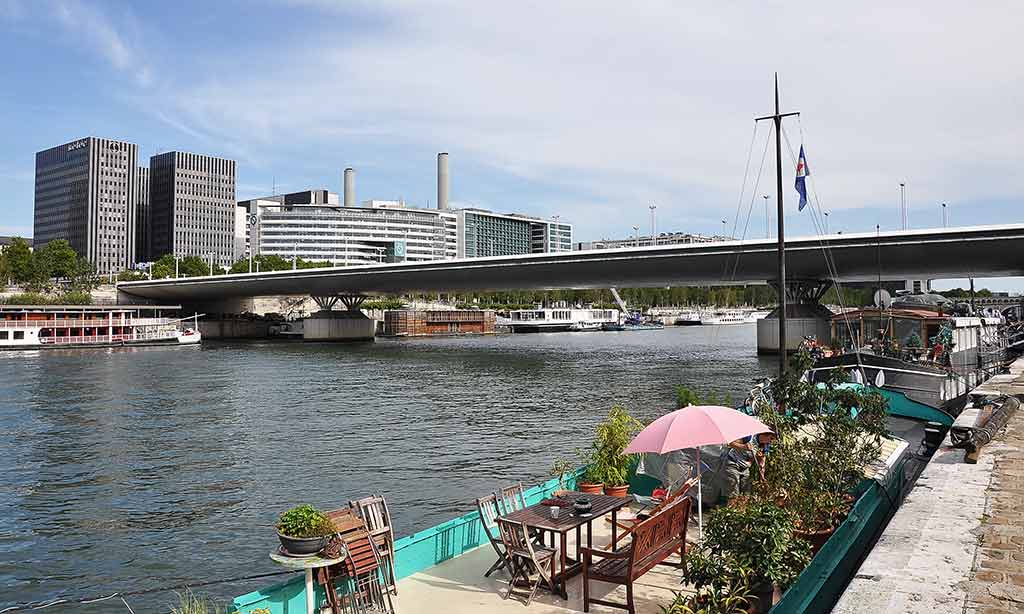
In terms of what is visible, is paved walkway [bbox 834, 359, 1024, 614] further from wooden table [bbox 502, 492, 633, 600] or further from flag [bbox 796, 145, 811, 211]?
flag [bbox 796, 145, 811, 211]

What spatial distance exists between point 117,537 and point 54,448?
11864mm

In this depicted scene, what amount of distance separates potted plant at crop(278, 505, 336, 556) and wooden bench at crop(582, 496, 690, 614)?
8.55ft

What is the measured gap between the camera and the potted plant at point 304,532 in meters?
7.48

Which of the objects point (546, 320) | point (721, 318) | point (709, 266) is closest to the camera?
point (709, 266)

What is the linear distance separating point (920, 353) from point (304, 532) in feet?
104

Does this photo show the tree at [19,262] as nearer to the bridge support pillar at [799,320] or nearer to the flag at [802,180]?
the bridge support pillar at [799,320]

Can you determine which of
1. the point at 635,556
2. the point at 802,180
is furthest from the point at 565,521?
the point at 802,180

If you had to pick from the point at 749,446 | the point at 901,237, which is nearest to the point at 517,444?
the point at 749,446

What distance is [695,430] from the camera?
30.0 ft

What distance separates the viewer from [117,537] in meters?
15.3

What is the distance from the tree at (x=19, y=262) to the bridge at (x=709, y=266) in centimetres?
5620

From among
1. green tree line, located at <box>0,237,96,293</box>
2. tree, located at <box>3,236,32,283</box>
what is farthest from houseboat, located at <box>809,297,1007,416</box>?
tree, located at <box>3,236,32,283</box>

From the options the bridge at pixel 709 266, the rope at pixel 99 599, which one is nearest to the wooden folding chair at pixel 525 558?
the rope at pixel 99 599

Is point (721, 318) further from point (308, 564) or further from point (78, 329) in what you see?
point (308, 564)
